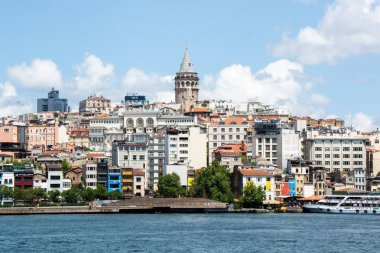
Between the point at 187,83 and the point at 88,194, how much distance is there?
58449mm

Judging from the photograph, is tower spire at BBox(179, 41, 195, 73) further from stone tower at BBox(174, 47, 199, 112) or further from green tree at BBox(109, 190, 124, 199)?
green tree at BBox(109, 190, 124, 199)

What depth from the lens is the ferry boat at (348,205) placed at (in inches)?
3551

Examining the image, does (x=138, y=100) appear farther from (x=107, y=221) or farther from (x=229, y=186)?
(x=107, y=221)

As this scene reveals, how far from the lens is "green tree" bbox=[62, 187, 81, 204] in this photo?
87.6m

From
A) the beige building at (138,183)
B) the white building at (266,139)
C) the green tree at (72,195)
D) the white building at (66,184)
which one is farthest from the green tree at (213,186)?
the white building at (266,139)

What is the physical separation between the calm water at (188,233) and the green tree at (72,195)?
22.1 ft

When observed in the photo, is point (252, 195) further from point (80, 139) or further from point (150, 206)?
point (80, 139)

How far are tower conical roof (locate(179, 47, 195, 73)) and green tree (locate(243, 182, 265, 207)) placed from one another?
57439 mm

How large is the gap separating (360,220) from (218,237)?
22.1 metres

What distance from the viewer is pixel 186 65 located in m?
146

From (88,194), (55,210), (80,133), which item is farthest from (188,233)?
(80,133)

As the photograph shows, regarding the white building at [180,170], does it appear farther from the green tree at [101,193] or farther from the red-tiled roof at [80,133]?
the red-tiled roof at [80,133]

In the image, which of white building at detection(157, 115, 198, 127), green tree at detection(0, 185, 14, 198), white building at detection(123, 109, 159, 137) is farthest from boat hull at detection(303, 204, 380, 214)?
white building at detection(157, 115, 198, 127)

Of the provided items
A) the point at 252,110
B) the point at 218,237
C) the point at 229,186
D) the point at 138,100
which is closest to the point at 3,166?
the point at 229,186
